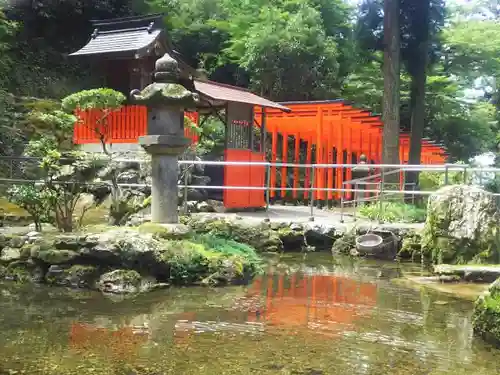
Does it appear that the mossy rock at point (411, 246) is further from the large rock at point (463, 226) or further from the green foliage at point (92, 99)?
the green foliage at point (92, 99)

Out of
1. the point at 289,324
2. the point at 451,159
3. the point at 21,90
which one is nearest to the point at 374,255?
the point at 289,324

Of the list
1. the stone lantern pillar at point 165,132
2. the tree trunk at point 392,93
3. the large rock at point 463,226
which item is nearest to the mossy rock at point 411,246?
the large rock at point 463,226

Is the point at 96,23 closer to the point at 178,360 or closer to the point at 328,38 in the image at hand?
the point at 328,38

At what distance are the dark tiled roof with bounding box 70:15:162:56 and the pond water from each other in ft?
28.9

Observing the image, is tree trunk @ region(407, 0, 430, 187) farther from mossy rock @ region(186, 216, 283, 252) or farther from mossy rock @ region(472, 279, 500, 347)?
mossy rock @ region(472, 279, 500, 347)

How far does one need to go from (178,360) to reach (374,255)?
249 inches

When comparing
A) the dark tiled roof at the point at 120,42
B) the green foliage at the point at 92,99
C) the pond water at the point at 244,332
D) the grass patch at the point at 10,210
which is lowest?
the pond water at the point at 244,332

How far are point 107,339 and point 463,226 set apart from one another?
5.83 m

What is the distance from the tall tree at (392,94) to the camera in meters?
13.6

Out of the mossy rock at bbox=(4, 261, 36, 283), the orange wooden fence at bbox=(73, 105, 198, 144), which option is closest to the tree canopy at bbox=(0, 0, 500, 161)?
the orange wooden fence at bbox=(73, 105, 198, 144)

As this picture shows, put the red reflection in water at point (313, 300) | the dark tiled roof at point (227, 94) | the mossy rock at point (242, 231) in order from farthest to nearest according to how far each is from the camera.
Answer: the dark tiled roof at point (227, 94)
the mossy rock at point (242, 231)
the red reflection in water at point (313, 300)

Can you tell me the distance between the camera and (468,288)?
286 inches

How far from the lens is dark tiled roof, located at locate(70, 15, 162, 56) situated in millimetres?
14296

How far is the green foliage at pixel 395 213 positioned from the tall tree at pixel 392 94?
2180 millimetres
